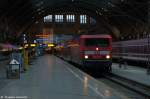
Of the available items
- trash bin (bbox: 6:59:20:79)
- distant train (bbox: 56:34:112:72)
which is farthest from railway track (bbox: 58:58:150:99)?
trash bin (bbox: 6:59:20:79)

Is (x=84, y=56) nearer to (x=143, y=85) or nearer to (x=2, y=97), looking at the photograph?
(x=143, y=85)

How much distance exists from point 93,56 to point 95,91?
73.6 feet

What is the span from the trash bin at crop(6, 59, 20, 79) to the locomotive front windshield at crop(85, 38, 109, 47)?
16.1 m

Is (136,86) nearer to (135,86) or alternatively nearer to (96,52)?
(135,86)

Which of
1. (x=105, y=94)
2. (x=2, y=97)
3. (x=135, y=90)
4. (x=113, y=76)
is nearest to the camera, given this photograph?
(x=2, y=97)

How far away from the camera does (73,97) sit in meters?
16.1

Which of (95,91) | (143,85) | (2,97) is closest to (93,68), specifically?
(143,85)

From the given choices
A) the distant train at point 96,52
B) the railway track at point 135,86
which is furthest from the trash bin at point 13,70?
the distant train at point 96,52

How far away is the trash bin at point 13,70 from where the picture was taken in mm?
25547

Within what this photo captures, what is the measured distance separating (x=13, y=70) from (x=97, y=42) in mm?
16658

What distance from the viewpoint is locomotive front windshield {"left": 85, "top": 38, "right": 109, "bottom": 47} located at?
41.5 metres

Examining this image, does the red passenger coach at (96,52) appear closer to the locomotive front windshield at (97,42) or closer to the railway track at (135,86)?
the locomotive front windshield at (97,42)

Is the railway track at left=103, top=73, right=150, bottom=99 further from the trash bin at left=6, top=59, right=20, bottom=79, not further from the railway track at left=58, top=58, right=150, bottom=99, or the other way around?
the trash bin at left=6, top=59, right=20, bottom=79

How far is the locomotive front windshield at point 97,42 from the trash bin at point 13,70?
16.1m
